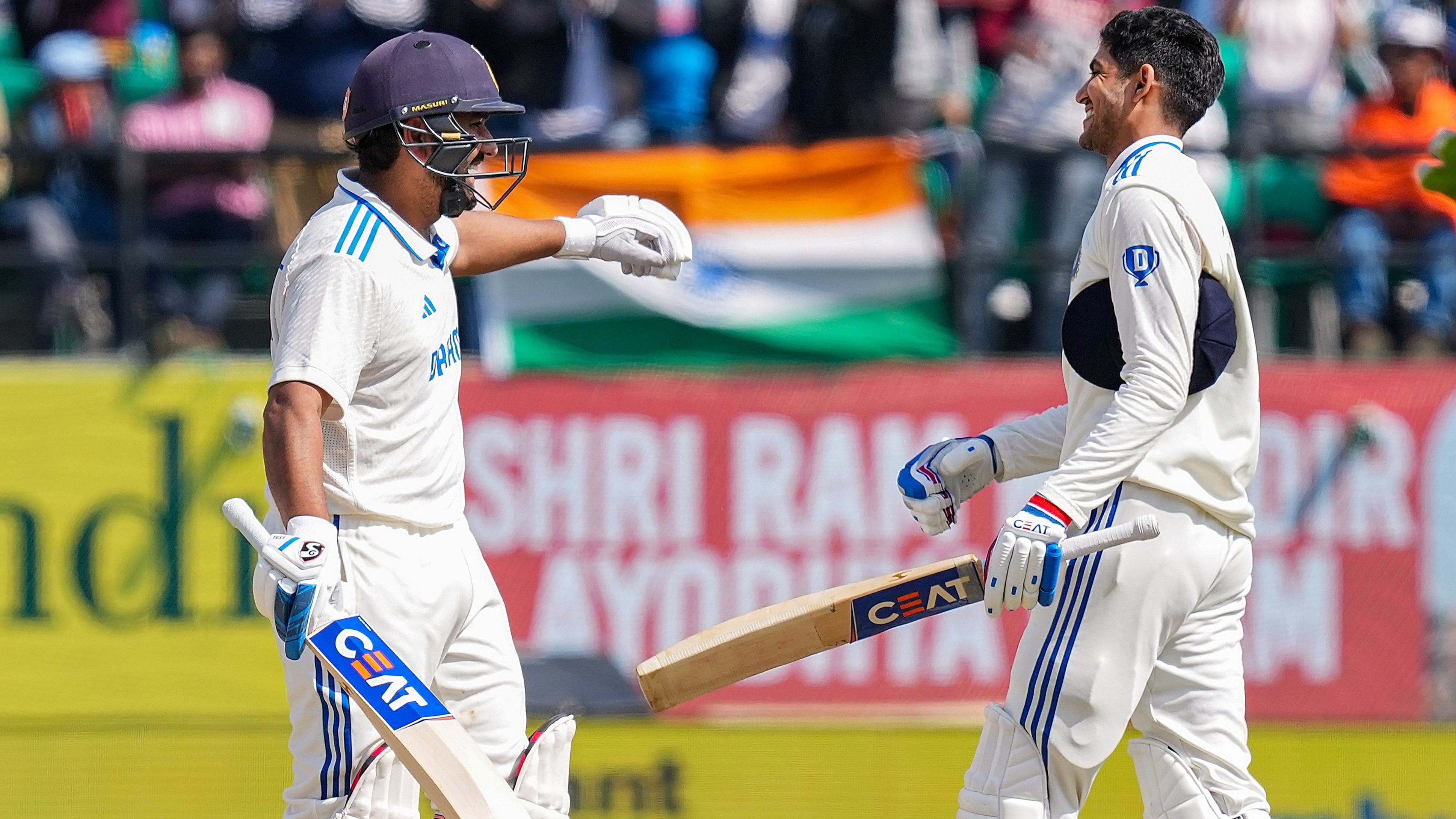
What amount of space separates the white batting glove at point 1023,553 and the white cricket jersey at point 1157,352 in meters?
0.05

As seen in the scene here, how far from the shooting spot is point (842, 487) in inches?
270

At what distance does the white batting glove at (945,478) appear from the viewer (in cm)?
429

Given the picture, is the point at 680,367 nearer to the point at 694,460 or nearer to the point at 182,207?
the point at 694,460

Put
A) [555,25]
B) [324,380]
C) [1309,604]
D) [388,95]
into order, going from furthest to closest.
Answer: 1. [555,25]
2. [1309,604]
3. [388,95]
4. [324,380]

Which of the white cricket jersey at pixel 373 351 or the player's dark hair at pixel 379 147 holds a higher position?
the player's dark hair at pixel 379 147

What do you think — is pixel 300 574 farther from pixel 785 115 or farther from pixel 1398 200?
pixel 1398 200

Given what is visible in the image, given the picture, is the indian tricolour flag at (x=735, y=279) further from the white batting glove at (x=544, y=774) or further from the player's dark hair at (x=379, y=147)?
the white batting glove at (x=544, y=774)

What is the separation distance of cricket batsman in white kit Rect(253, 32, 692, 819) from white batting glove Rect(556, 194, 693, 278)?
38 centimetres

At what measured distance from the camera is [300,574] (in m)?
3.57

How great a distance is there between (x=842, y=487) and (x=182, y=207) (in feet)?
9.70

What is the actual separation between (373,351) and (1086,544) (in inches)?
61.6

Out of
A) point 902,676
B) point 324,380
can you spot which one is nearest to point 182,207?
point 902,676

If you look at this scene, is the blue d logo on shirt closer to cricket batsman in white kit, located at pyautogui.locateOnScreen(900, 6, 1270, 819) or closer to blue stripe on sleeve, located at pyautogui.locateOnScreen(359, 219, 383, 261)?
cricket batsman in white kit, located at pyautogui.locateOnScreen(900, 6, 1270, 819)

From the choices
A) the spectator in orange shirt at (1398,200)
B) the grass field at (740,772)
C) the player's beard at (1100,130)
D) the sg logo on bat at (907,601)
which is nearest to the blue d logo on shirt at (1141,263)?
the player's beard at (1100,130)
